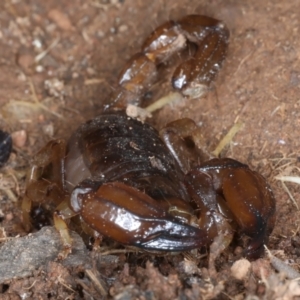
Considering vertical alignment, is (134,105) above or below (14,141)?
above

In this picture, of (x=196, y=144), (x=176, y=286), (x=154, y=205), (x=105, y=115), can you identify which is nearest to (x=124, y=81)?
(x=105, y=115)

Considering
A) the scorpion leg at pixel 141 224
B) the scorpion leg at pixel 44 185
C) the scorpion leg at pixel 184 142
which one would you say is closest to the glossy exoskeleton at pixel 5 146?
the scorpion leg at pixel 44 185

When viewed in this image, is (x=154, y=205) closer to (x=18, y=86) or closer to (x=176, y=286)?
(x=176, y=286)

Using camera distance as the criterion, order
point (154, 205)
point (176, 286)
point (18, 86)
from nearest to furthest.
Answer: point (176, 286)
point (154, 205)
point (18, 86)

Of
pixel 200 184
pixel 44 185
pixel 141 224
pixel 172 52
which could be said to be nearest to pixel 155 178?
pixel 200 184

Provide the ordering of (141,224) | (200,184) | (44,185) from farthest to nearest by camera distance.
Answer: (44,185) → (200,184) → (141,224)

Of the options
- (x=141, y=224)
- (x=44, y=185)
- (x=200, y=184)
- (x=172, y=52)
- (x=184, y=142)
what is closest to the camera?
(x=141, y=224)

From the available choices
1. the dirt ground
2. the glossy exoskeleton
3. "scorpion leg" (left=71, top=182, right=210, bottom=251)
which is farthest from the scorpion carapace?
the glossy exoskeleton

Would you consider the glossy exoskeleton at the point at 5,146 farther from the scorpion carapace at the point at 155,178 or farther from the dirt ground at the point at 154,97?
the scorpion carapace at the point at 155,178

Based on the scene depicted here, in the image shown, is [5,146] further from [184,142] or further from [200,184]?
[200,184]
